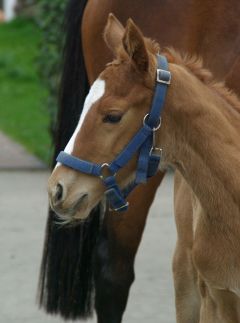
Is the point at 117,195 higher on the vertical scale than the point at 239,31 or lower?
lower

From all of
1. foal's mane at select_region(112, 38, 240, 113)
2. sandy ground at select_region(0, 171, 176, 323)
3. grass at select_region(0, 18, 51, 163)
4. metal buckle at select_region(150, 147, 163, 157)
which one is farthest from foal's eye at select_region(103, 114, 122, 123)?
grass at select_region(0, 18, 51, 163)

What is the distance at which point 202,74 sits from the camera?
353 cm

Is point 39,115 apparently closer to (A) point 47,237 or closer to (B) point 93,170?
(A) point 47,237

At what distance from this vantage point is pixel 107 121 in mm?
3344

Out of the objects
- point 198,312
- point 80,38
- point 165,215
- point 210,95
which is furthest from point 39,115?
point 210,95

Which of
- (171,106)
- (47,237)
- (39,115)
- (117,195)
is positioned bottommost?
(39,115)

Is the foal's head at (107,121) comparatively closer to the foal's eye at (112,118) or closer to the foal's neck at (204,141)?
the foal's eye at (112,118)

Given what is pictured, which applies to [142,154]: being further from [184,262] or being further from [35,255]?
[35,255]

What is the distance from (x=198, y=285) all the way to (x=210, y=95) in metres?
0.83

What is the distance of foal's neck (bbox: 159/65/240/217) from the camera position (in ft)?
11.2

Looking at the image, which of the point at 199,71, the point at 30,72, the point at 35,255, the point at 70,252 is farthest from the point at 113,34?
the point at 30,72

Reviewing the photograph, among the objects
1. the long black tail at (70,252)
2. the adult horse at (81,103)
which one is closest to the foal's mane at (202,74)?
the adult horse at (81,103)

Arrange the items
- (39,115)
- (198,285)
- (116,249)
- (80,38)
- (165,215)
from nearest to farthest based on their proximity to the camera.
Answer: (198,285)
(116,249)
(80,38)
(165,215)
(39,115)

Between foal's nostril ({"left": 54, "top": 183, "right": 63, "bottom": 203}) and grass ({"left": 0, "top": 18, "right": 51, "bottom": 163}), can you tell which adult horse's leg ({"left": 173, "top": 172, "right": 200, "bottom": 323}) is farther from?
grass ({"left": 0, "top": 18, "right": 51, "bottom": 163})
